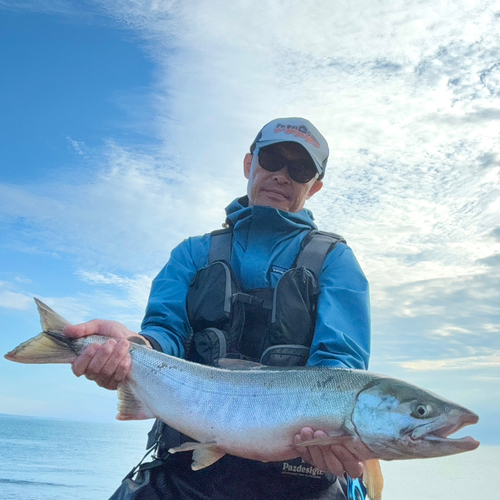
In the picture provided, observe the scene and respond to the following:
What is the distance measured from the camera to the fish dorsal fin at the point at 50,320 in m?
3.74

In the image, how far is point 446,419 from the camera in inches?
122

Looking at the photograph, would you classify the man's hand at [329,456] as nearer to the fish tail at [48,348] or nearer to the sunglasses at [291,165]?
the fish tail at [48,348]

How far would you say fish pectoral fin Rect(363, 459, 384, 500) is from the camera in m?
3.35

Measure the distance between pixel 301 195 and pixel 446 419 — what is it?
2670 millimetres

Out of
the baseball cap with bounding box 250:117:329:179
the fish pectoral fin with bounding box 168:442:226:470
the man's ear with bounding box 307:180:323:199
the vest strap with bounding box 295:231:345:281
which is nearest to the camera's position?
the fish pectoral fin with bounding box 168:442:226:470

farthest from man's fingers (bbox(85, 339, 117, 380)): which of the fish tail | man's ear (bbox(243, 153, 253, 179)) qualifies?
man's ear (bbox(243, 153, 253, 179))

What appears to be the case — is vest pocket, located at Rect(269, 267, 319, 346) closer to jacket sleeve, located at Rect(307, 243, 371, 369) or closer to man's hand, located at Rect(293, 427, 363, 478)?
jacket sleeve, located at Rect(307, 243, 371, 369)

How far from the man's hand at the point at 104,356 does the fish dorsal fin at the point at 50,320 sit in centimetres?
7

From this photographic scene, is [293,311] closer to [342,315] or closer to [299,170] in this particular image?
[342,315]

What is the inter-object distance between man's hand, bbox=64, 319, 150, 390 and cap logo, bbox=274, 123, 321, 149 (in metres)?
2.48

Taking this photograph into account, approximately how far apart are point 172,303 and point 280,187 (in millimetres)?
1596

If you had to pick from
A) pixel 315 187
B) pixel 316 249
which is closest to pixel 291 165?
pixel 315 187

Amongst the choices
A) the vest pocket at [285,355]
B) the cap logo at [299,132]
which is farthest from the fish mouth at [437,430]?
the cap logo at [299,132]

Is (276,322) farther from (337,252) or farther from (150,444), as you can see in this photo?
(150,444)
